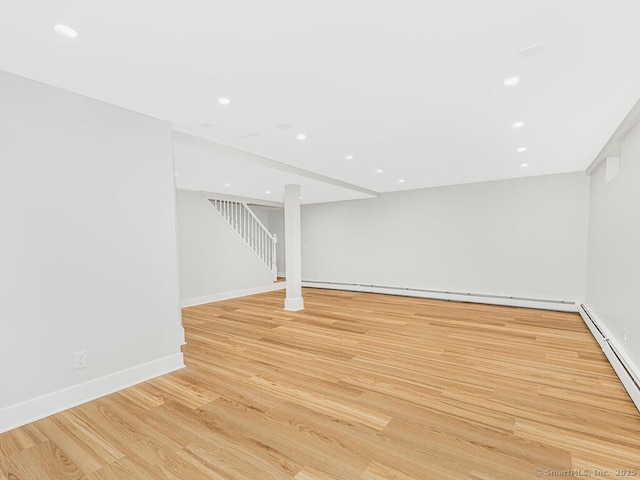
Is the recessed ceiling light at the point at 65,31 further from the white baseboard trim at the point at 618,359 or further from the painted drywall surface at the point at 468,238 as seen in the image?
the painted drywall surface at the point at 468,238

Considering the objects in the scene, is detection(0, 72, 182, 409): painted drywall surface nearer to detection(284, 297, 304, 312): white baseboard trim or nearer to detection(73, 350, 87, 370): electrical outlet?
detection(73, 350, 87, 370): electrical outlet

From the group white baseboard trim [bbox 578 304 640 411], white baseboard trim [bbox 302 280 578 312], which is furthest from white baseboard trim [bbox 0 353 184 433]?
white baseboard trim [bbox 302 280 578 312]

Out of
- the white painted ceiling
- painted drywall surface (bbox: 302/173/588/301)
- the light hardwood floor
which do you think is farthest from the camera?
painted drywall surface (bbox: 302/173/588/301)

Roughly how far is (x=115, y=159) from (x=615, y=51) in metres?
3.75

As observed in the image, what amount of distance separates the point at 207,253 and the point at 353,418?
211 inches

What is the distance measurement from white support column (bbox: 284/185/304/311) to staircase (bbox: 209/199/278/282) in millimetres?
2145

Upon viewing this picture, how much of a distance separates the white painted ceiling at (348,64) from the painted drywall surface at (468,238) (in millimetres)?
2530

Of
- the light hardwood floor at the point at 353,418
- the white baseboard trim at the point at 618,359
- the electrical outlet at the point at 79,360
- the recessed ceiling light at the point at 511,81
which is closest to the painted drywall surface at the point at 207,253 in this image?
the light hardwood floor at the point at 353,418

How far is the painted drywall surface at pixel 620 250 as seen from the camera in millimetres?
2705

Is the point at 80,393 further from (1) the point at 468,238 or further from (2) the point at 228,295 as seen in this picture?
(1) the point at 468,238

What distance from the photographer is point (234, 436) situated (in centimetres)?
200

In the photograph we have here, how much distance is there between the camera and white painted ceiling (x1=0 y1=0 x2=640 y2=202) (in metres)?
1.54

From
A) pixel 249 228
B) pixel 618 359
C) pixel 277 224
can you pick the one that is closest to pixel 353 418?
pixel 618 359

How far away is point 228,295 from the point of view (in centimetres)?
712
